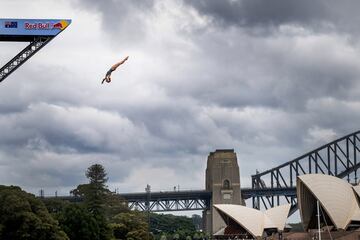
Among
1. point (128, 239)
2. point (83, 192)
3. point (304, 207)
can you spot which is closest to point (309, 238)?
point (304, 207)

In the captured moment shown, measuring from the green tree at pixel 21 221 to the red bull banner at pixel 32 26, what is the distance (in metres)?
35.3

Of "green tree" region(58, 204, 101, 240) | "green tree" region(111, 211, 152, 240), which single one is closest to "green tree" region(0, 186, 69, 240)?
"green tree" region(58, 204, 101, 240)

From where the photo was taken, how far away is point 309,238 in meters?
133

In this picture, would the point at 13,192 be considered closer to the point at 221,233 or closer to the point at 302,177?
the point at 302,177

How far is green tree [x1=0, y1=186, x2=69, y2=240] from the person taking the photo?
3957 inches

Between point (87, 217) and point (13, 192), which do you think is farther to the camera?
point (87, 217)

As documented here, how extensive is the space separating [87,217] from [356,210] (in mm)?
47552

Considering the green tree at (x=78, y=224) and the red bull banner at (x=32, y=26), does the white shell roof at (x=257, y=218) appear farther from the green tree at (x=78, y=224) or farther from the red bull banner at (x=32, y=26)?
the red bull banner at (x=32, y=26)

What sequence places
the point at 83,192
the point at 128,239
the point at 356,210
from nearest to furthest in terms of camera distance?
1. the point at 356,210
2. the point at 128,239
3. the point at 83,192

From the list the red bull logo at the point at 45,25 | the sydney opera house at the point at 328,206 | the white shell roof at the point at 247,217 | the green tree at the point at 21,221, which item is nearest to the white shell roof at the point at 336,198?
the sydney opera house at the point at 328,206

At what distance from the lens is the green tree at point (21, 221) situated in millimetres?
100500

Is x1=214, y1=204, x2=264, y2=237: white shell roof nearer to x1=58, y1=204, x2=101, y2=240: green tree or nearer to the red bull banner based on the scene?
x1=58, y1=204, x2=101, y2=240: green tree

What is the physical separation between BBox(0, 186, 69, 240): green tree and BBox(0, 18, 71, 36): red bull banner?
35.3 metres

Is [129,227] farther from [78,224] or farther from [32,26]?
[32,26]
